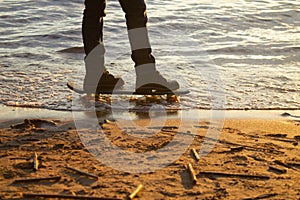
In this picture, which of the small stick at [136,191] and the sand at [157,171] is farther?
the sand at [157,171]

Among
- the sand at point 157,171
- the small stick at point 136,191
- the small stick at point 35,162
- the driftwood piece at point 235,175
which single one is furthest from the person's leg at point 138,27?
the small stick at point 136,191

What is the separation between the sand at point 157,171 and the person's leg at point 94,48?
2.05ft

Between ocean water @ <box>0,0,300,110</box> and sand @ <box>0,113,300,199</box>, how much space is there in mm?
898

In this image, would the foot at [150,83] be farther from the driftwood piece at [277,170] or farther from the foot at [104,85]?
the driftwood piece at [277,170]

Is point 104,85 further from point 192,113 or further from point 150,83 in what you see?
point 192,113

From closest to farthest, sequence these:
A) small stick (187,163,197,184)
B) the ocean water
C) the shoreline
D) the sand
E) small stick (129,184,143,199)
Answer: small stick (129,184,143,199) → the sand → small stick (187,163,197,184) → the shoreline → the ocean water

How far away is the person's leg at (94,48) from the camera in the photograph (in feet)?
14.6

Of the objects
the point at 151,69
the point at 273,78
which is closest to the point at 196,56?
the point at 273,78

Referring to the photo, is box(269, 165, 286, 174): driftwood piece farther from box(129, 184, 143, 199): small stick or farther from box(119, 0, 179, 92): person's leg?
box(119, 0, 179, 92): person's leg

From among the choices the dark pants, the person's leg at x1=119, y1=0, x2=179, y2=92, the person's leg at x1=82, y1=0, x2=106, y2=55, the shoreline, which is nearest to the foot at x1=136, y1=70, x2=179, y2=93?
the person's leg at x1=119, y1=0, x2=179, y2=92

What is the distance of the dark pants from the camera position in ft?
14.0

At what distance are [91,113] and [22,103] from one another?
701 mm

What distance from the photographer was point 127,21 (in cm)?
432

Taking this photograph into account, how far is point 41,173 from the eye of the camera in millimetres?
2861
